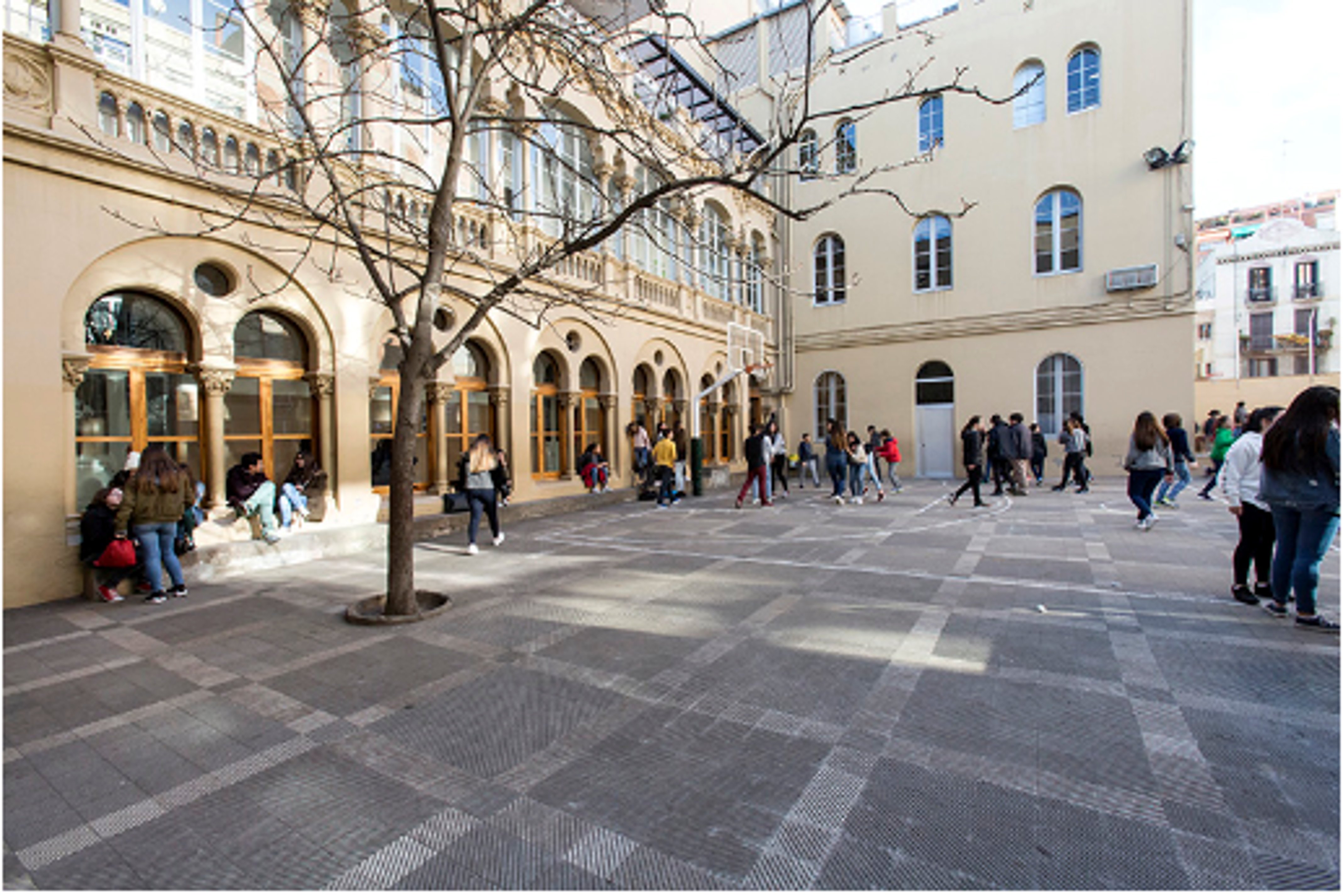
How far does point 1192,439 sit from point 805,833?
898 inches

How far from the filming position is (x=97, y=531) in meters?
6.86

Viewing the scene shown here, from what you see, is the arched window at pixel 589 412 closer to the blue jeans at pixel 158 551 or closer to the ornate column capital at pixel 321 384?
the ornate column capital at pixel 321 384

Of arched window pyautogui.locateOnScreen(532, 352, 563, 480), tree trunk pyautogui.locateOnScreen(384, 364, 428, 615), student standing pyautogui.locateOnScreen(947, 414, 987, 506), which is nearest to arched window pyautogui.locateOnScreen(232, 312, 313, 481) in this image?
tree trunk pyautogui.locateOnScreen(384, 364, 428, 615)

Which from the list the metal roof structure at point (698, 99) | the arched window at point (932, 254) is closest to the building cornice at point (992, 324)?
the arched window at point (932, 254)

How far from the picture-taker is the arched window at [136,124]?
25.3ft

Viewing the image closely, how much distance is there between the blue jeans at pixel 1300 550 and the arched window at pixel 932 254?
58.1 feet

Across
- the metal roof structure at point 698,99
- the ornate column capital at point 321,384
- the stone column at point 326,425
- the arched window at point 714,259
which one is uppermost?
the metal roof structure at point 698,99

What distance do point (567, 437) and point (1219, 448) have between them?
43.5ft

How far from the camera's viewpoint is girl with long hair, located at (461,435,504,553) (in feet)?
29.3

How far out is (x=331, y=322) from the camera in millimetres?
9680

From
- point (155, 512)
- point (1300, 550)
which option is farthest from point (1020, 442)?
point (155, 512)

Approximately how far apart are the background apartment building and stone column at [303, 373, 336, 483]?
1294 centimetres

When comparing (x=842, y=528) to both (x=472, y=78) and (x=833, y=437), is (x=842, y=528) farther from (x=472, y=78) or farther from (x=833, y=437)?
(x=472, y=78)

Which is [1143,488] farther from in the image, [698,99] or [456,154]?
[698,99]
